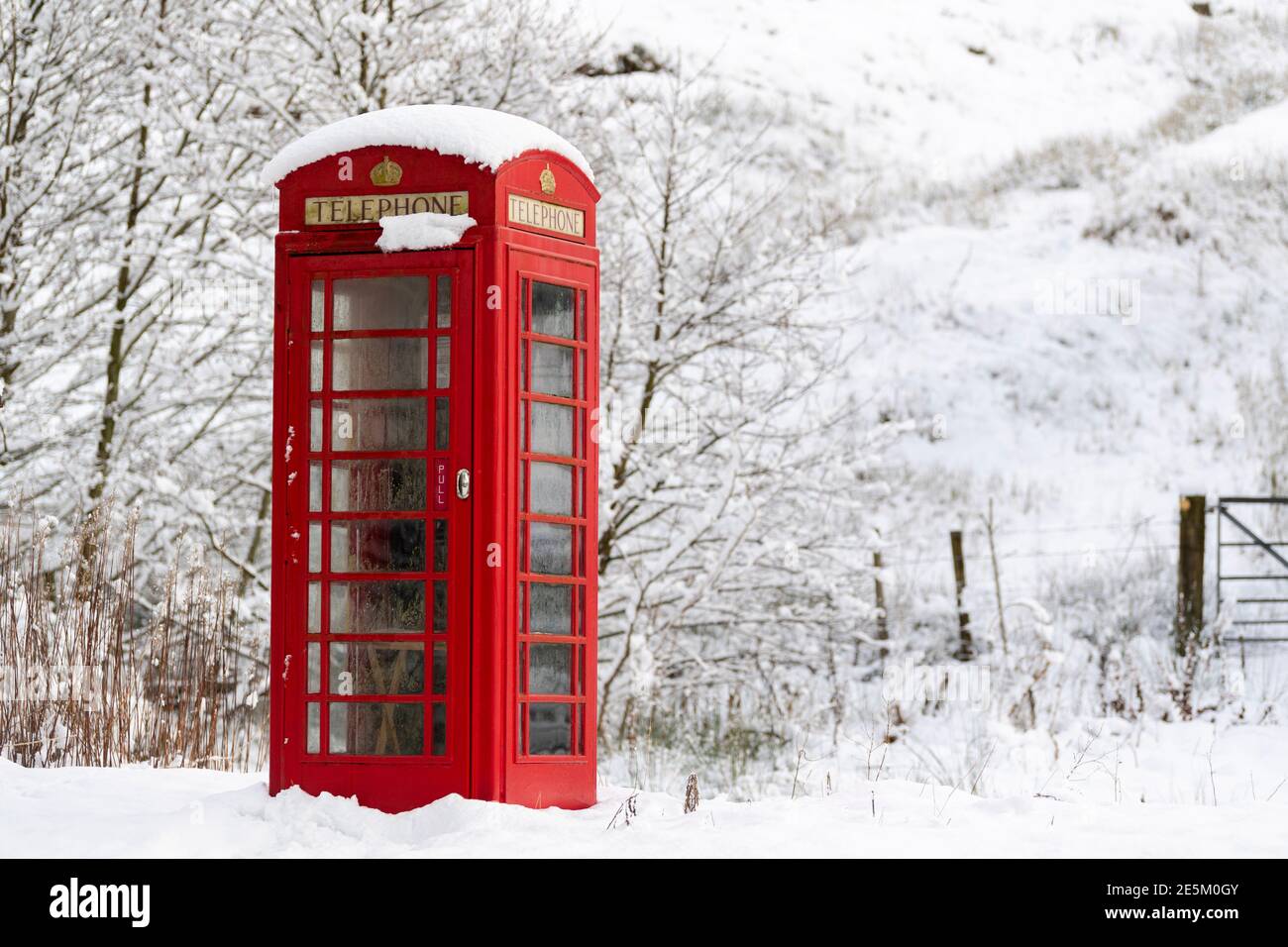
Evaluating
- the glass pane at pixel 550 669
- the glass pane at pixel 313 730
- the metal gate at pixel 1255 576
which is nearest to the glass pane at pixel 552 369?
the glass pane at pixel 550 669

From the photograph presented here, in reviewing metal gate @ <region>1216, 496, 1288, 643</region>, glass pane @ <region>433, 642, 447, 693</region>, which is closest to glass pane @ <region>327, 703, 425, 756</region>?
glass pane @ <region>433, 642, 447, 693</region>

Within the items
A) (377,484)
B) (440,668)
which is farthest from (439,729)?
(377,484)

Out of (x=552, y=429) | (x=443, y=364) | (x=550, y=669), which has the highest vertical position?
(x=443, y=364)

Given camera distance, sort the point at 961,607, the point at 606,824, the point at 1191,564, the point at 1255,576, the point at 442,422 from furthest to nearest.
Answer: the point at 1255,576 → the point at 961,607 → the point at 1191,564 → the point at 442,422 → the point at 606,824

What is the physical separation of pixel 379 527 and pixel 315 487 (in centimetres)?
29

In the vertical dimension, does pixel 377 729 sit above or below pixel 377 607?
below

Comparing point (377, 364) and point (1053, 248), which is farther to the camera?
point (1053, 248)

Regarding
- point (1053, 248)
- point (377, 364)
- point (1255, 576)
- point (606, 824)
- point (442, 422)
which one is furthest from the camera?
point (1053, 248)

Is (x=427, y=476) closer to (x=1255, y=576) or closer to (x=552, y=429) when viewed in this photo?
(x=552, y=429)

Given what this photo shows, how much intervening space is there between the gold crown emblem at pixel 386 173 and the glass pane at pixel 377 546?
4.10 feet

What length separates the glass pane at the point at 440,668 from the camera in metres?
4.96

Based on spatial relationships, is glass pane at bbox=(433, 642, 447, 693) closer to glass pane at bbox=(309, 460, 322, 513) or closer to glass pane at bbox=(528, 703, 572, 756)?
glass pane at bbox=(528, 703, 572, 756)

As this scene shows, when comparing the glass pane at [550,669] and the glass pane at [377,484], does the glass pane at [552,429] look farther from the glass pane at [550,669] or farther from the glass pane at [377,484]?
the glass pane at [550,669]

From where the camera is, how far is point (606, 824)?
16.0 feet
